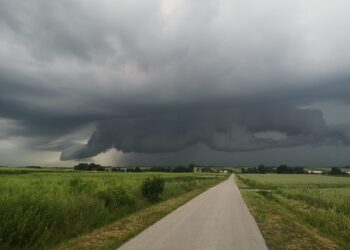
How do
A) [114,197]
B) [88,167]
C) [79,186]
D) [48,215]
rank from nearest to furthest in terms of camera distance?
1. [48,215]
2. [114,197]
3. [79,186]
4. [88,167]

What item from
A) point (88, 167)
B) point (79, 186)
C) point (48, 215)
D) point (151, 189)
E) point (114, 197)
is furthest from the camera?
point (88, 167)

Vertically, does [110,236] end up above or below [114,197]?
below

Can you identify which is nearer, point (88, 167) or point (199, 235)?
point (199, 235)

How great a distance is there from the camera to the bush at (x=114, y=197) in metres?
22.3

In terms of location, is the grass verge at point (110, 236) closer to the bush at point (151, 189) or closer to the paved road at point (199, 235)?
the paved road at point (199, 235)

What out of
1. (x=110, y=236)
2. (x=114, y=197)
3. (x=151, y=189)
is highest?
(x=151, y=189)

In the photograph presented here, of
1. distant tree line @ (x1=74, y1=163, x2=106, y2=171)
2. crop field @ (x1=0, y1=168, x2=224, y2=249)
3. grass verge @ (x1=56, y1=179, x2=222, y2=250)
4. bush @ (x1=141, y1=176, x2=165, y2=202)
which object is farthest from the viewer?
distant tree line @ (x1=74, y1=163, x2=106, y2=171)

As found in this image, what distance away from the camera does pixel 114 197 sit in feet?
76.6

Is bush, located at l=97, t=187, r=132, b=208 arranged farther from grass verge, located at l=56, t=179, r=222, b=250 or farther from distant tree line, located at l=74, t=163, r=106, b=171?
distant tree line, located at l=74, t=163, r=106, b=171

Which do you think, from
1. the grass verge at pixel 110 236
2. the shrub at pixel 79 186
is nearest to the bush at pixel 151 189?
the shrub at pixel 79 186

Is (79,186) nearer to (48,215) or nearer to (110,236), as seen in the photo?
(48,215)

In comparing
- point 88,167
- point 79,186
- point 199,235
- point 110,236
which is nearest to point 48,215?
point 110,236

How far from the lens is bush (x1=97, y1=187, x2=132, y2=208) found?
2229 cm

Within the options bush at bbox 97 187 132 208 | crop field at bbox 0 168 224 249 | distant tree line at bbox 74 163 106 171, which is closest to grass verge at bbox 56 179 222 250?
crop field at bbox 0 168 224 249
